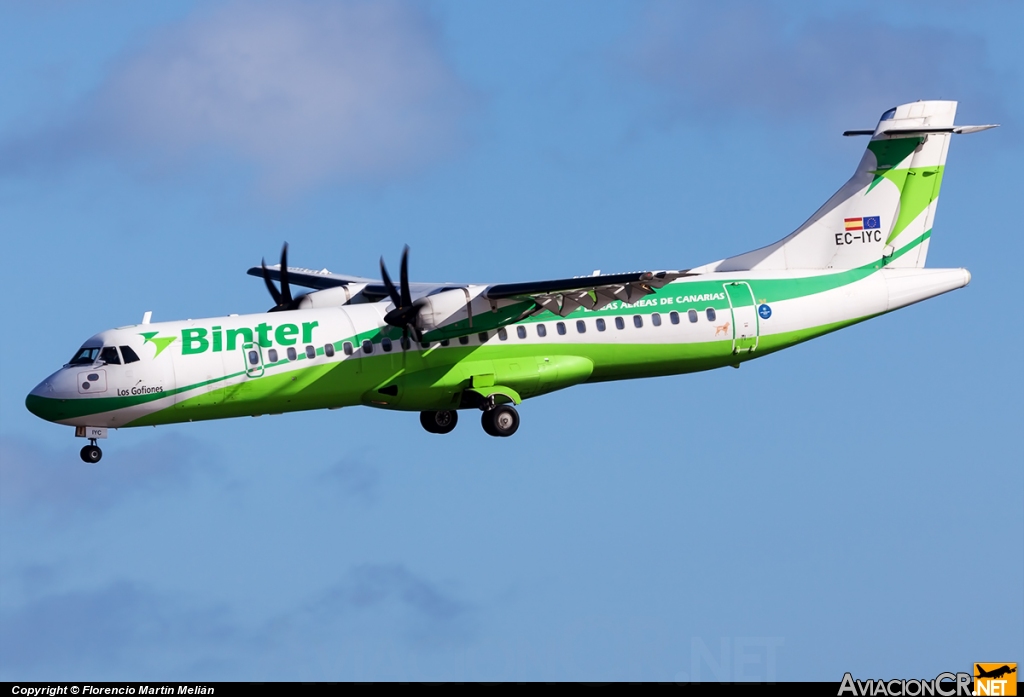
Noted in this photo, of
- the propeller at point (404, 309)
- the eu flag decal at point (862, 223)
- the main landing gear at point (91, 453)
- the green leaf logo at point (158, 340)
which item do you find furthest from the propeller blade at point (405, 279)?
the eu flag decal at point (862, 223)

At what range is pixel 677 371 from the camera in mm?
40969

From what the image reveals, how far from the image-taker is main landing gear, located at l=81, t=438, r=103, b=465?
35656 mm

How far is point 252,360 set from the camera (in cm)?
3644

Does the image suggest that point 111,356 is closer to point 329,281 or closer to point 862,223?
point 329,281

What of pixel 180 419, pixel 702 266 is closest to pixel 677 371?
pixel 702 266

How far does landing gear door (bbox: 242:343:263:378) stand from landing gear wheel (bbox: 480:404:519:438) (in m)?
5.88

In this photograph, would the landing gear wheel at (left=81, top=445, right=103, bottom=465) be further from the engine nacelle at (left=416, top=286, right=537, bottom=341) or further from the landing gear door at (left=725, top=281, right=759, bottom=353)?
the landing gear door at (left=725, top=281, right=759, bottom=353)

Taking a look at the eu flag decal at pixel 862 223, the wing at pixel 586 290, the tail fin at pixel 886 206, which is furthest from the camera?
the eu flag decal at pixel 862 223

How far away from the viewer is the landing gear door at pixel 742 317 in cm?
4075

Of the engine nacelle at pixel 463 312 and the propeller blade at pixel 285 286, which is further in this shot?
the propeller blade at pixel 285 286

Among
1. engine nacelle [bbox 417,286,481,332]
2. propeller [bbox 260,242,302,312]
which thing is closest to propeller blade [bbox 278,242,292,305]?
propeller [bbox 260,242,302,312]

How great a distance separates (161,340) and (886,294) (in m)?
19.6

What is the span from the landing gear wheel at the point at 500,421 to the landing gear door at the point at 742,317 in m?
6.48

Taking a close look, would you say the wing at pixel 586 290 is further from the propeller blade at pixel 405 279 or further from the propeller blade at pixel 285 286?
the propeller blade at pixel 285 286
